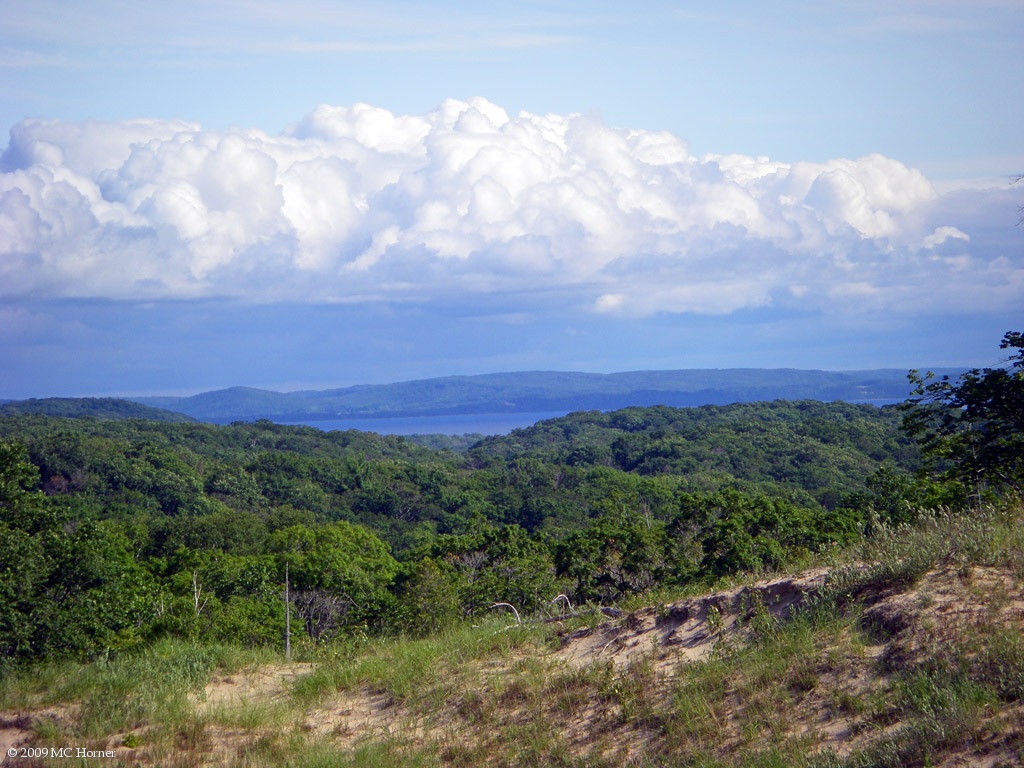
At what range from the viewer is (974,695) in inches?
217

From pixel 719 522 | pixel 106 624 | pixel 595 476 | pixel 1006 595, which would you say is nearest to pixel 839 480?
pixel 595 476

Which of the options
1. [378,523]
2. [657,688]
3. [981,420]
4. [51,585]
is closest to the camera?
[657,688]

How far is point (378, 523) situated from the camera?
6781 centimetres

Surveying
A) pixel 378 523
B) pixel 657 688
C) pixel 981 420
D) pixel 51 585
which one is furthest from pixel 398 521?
pixel 657 688

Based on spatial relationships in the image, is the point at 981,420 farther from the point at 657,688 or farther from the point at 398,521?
the point at 398,521

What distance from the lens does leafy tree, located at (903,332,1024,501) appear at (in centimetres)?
1405

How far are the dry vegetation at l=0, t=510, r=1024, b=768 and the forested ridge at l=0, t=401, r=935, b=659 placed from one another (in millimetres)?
2891

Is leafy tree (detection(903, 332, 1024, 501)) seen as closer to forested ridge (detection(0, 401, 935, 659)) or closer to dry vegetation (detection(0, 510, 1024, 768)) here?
forested ridge (detection(0, 401, 935, 659))

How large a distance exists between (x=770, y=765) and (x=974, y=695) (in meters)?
1.41

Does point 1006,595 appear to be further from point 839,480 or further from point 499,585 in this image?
point 839,480

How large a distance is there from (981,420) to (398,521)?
5608 cm

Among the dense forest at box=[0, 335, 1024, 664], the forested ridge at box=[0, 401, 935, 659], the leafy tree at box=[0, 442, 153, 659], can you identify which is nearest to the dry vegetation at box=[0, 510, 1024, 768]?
the dense forest at box=[0, 335, 1024, 664]

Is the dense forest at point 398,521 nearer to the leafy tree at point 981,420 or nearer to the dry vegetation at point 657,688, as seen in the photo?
the leafy tree at point 981,420

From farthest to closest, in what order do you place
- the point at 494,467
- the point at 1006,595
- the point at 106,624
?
the point at 494,467 < the point at 106,624 < the point at 1006,595
